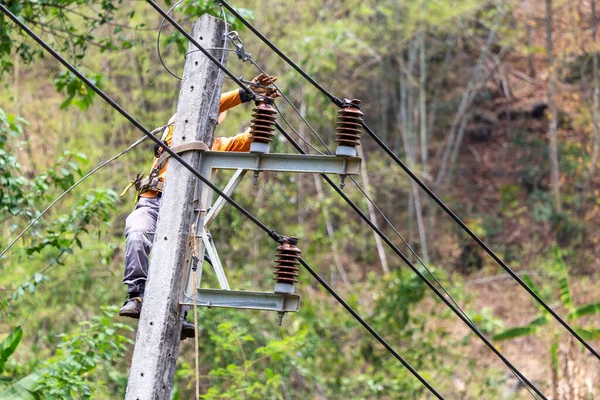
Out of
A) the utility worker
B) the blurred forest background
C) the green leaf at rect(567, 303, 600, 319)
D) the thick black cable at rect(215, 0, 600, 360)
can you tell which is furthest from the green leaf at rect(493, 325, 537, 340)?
the utility worker

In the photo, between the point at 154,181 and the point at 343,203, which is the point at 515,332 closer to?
the point at 343,203

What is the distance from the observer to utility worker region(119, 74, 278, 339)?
5.28 m

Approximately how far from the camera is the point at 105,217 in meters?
8.59

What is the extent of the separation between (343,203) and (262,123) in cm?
1407

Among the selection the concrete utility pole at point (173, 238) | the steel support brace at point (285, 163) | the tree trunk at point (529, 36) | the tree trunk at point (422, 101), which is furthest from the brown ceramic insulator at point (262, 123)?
the tree trunk at point (529, 36)

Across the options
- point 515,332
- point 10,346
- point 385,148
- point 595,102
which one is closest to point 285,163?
point 385,148

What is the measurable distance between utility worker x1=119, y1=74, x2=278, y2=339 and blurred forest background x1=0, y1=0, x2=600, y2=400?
7.43 feet

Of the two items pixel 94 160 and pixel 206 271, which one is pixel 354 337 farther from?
pixel 94 160

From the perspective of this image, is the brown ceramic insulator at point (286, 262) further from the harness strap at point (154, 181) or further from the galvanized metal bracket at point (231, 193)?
the harness strap at point (154, 181)

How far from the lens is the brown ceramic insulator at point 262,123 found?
515cm

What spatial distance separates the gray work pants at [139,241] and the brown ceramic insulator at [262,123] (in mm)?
831

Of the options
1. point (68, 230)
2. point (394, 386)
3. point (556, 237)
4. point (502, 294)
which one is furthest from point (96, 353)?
point (556, 237)

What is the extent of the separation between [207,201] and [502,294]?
15305 mm

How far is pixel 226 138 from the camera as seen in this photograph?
575 cm
